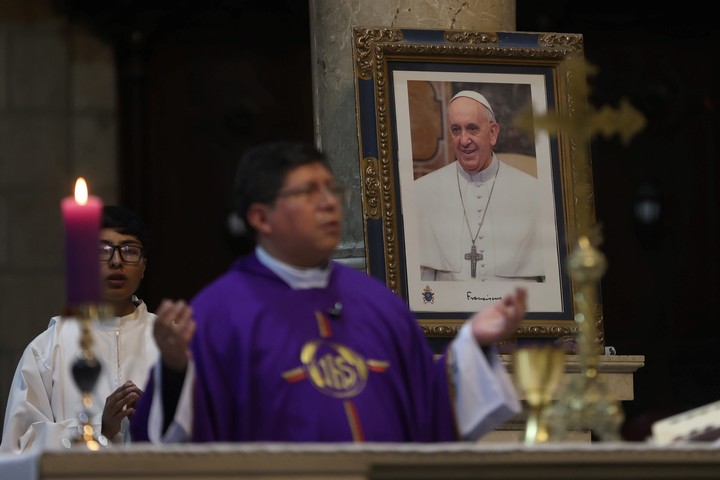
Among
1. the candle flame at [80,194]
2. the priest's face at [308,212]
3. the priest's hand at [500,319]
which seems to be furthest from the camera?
the priest's face at [308,212]

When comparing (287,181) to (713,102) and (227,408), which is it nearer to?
(227,408)

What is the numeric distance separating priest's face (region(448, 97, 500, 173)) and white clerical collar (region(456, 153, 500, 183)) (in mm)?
12

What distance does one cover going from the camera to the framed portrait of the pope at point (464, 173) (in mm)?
6031

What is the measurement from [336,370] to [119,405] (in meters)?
1.90

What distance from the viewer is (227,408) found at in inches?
147

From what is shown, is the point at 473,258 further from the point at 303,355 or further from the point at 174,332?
the point at 174,332

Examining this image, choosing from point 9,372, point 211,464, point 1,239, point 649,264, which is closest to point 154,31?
point 1,239

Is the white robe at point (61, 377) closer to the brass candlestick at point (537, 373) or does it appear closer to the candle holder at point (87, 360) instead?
the candle holder at point (87, 360)

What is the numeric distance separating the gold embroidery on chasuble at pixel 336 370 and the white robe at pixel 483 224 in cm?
219

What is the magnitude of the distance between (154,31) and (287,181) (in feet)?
16.3

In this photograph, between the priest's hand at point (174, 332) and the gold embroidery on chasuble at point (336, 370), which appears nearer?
the priest's hand at point (174, 332)

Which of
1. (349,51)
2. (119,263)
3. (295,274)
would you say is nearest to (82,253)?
(295,274)

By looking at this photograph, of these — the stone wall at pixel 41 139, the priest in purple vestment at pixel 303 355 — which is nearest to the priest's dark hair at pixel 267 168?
the priest in purple vestment at pixel 303 355

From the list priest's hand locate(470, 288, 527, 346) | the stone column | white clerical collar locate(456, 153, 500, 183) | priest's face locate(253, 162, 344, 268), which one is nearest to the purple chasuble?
Result: priest's face locate(253, 162, 344, 268)
